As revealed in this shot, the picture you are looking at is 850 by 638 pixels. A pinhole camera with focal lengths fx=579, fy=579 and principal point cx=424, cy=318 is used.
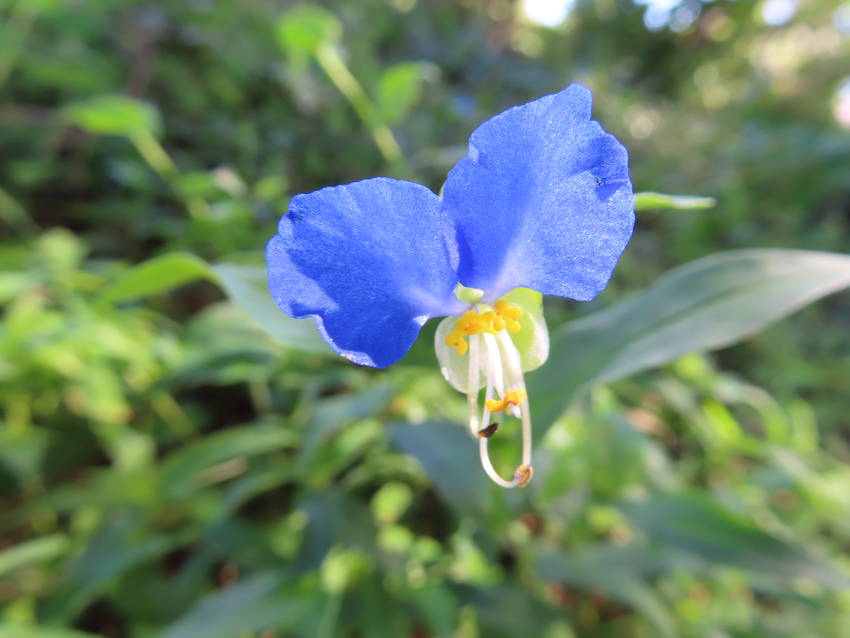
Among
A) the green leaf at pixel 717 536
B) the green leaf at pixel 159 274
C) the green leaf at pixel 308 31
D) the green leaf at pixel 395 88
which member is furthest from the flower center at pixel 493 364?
the green leaf at pixel 308 31

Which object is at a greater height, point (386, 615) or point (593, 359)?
point (593, 359)

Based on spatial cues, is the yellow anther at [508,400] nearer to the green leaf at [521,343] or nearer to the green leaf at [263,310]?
the green leaf at [521,343]

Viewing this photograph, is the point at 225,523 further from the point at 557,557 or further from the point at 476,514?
the point at 557,557

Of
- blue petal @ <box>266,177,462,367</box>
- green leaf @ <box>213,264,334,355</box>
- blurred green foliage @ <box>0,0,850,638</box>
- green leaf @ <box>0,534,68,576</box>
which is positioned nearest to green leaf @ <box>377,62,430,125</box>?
blurred green foliage @ <box>0,0,850,638</box>

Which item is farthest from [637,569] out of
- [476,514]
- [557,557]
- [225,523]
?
[225,523]

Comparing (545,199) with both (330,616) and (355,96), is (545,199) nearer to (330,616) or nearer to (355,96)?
(330,616)

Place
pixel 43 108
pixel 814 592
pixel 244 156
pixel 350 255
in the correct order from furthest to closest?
1. pixel 43 108
2. pixel 244 156
3. pixel 814 592
4. pixel 350 255

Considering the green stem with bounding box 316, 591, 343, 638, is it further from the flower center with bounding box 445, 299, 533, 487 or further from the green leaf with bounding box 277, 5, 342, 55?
the green leaf with bounding box 277, 5, 342, 55
